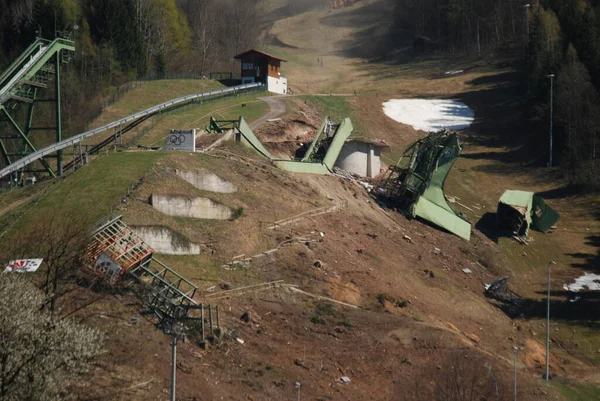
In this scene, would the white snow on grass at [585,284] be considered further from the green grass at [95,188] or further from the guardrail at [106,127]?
the guardrail at [106,127]

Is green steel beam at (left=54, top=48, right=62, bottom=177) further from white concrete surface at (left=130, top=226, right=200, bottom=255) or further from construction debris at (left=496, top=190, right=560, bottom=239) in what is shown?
construction debris at (left=496, top=190, right=560, bottom=239)

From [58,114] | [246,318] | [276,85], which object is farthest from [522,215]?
[58,114]

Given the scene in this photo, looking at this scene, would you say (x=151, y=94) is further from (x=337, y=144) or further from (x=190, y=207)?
(x=190, y=207)

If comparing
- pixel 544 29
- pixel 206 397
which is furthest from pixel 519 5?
pixel 206 397

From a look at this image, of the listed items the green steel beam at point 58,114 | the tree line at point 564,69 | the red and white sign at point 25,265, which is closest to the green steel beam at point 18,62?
the green steel beam at point 58,114

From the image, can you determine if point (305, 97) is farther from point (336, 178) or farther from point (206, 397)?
point (206, 397)

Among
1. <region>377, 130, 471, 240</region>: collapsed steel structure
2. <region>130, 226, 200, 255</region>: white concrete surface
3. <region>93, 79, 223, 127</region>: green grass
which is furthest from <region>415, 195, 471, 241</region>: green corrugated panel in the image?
<region>93, 79, 223, 127</region>: green grass
